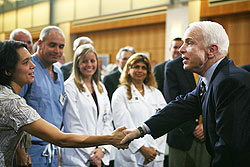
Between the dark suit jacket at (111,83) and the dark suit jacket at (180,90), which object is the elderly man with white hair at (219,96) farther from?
the dark suit jacket at (111,83)

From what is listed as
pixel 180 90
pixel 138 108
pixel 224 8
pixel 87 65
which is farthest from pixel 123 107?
pixel 224 8

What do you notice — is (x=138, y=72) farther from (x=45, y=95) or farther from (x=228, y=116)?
(x=228, y=116)

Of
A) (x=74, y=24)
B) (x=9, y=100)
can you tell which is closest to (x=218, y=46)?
(x=9, y=100)

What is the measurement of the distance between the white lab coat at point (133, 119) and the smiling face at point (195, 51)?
4.26 ft

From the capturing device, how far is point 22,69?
200 cm

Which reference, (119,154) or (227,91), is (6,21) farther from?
(227,91)

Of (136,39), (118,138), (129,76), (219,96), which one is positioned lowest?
(118,138)

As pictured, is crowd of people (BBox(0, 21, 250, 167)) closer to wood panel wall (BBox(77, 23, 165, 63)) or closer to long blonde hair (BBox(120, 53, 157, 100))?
long blonde hair (BBox(120, 53, 157, 100))

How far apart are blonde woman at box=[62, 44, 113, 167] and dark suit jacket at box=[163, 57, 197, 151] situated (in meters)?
0.81

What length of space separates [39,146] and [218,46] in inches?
63.5

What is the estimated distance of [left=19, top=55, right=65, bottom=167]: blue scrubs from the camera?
8.08ft

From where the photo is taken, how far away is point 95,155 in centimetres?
282

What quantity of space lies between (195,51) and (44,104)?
1.32 metres

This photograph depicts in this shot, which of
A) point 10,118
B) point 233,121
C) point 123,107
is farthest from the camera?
point 123,107
